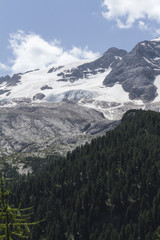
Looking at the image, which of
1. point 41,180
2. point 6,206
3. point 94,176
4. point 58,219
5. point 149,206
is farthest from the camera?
point 41,180

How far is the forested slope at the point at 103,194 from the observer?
401 feet

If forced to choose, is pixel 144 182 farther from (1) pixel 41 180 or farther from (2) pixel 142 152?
(1) pixel 41 180

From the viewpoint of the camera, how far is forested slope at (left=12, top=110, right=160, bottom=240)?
12238 centimetres

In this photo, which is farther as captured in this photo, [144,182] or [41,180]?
[41,180]

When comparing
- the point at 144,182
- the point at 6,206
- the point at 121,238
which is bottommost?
the point at 121,238

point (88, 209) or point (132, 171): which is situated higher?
point (132, 171)

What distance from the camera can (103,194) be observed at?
477 feet

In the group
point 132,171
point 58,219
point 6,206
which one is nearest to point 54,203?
point 58,219

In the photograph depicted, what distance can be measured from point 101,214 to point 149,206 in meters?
22.2

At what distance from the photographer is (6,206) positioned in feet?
45.5

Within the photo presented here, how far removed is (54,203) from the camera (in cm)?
15212

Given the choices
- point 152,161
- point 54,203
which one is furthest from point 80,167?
point 152,161

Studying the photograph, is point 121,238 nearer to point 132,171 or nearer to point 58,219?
point 58,219

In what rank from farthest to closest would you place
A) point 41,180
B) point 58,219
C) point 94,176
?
point 41,180
point 94,176
point 58,219
